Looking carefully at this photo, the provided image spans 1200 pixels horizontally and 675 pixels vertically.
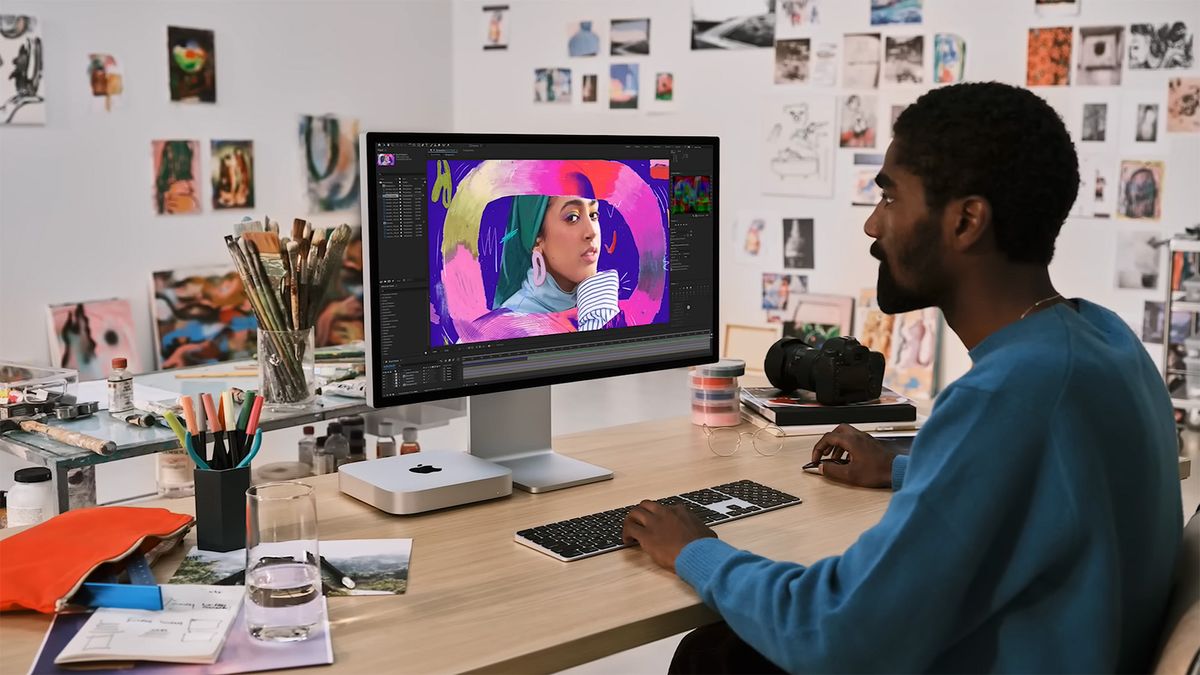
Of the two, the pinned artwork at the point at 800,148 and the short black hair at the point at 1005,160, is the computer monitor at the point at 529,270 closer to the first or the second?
the short black hair at the point at 1005,160

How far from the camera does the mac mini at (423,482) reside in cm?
171

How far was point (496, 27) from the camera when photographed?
517 centimetres

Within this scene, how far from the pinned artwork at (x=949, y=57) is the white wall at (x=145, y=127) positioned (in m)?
2.29

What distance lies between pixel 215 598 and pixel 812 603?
67 centimetres

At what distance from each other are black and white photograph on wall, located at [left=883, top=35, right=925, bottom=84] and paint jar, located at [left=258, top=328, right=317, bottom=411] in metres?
2.41

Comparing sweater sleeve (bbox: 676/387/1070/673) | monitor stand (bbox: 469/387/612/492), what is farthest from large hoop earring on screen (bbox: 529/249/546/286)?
sweater sleeve (bbox: 676/387/1070/673)

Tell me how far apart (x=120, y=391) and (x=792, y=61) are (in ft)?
8.76

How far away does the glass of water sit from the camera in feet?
4.23

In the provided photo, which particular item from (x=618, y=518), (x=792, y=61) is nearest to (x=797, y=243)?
(x=792, y=61)

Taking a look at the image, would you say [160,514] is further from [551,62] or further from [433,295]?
[551,62]

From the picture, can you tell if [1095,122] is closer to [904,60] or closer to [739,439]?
[904,60]

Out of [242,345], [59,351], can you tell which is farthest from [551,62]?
[59,351]

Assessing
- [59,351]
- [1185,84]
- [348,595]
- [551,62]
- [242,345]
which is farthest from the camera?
[551,62]

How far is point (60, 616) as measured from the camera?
1312 mm
